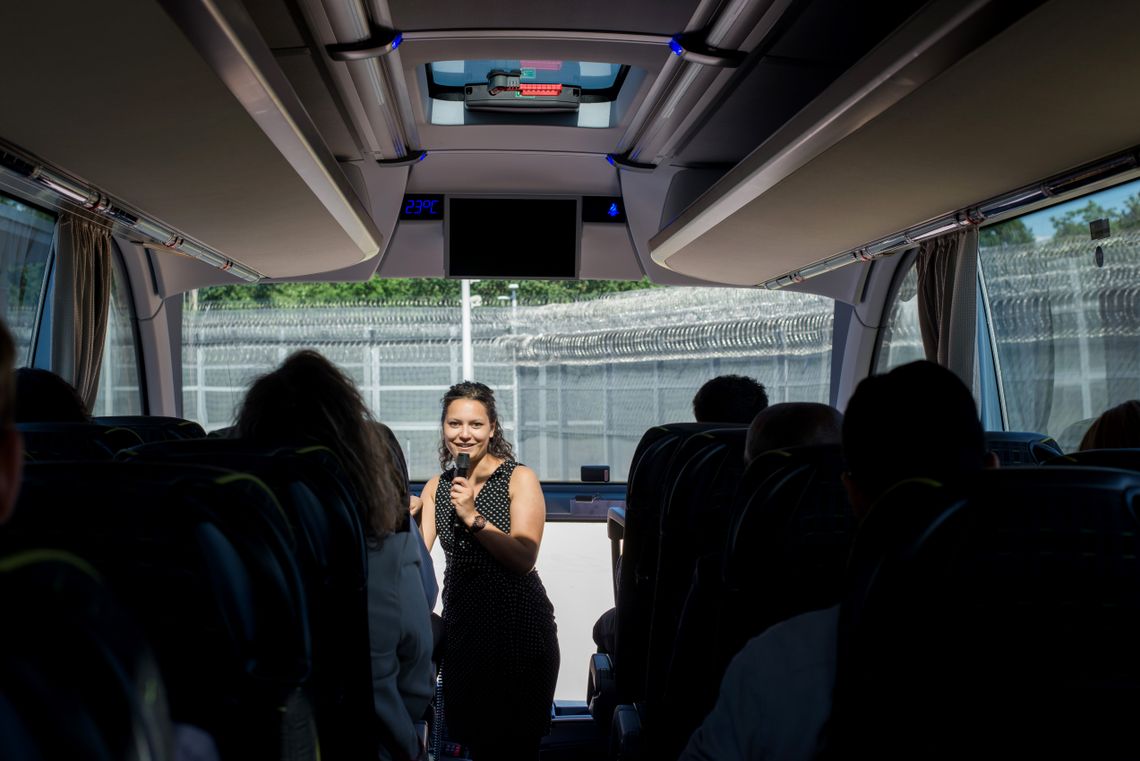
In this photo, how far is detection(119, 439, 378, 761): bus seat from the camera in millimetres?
1646

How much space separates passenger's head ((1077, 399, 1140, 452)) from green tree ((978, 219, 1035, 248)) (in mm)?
2904

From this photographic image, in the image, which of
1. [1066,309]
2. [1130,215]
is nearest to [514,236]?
[1066,309]

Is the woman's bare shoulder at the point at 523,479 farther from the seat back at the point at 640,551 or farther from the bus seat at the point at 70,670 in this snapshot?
the bus seat at the point at 70,670

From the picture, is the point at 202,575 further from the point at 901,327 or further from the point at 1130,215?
the point at 901,327

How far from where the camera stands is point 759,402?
13.4 feet

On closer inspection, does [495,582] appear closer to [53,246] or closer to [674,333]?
[53,246]

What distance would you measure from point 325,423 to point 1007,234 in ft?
16.1

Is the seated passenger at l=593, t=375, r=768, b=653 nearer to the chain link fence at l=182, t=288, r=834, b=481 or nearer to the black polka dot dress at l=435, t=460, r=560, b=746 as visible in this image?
the black polka dot dress at l=435, t=460, r=560, b=746

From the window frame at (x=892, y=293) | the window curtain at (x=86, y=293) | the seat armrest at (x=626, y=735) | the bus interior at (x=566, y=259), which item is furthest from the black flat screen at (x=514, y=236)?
the seat armrest at (x=626, y=735)

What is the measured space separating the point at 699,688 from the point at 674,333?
8.18 m

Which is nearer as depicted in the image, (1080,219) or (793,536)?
(793,536)

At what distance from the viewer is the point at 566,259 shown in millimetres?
6629

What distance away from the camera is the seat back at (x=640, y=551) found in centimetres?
324

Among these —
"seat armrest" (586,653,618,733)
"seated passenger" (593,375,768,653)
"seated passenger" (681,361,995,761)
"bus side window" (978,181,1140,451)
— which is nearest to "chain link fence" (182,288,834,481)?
"bus side window" (978,181,1140,451)
